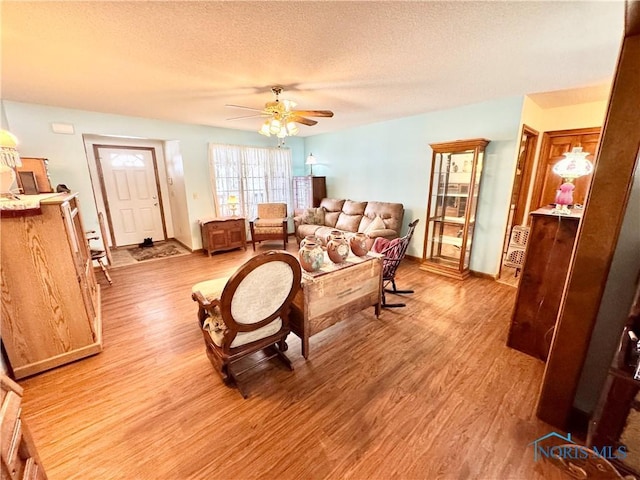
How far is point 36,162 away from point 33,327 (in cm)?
225

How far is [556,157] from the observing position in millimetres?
4129

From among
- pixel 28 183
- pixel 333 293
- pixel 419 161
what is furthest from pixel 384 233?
pixel 28 183

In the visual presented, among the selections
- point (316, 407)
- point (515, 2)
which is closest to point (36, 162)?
point (316, 407)

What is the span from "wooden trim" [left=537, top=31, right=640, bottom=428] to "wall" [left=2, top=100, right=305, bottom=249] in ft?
17.6

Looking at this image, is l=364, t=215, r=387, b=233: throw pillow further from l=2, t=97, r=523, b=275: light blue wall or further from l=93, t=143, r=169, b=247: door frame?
l=93, t=143, r=169, b=247: door frame

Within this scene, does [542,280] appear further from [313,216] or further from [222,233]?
[222,233]

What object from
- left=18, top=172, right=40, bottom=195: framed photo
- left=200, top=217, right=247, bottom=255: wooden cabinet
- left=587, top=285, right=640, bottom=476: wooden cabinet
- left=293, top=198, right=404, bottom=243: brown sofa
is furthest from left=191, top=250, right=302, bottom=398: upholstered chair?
left=200, top=217, right=247, bottom=255: wooden cabinet

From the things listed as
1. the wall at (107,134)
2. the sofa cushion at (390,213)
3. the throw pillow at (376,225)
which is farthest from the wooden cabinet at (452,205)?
the wall at (107,134)

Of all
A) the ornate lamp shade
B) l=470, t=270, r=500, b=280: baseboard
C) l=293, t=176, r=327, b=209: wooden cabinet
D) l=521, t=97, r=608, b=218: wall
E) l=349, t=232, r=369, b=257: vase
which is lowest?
l=470, t=270, r=500, b=280: baseboard

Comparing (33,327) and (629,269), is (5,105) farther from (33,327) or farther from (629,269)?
(629,269)

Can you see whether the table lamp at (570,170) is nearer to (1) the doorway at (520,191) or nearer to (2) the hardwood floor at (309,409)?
(2) the hardwood floor at (309,409)

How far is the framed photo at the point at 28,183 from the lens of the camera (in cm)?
282

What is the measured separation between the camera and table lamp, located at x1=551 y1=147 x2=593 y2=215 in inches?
81.5

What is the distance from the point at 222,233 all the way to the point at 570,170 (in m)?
4.94
